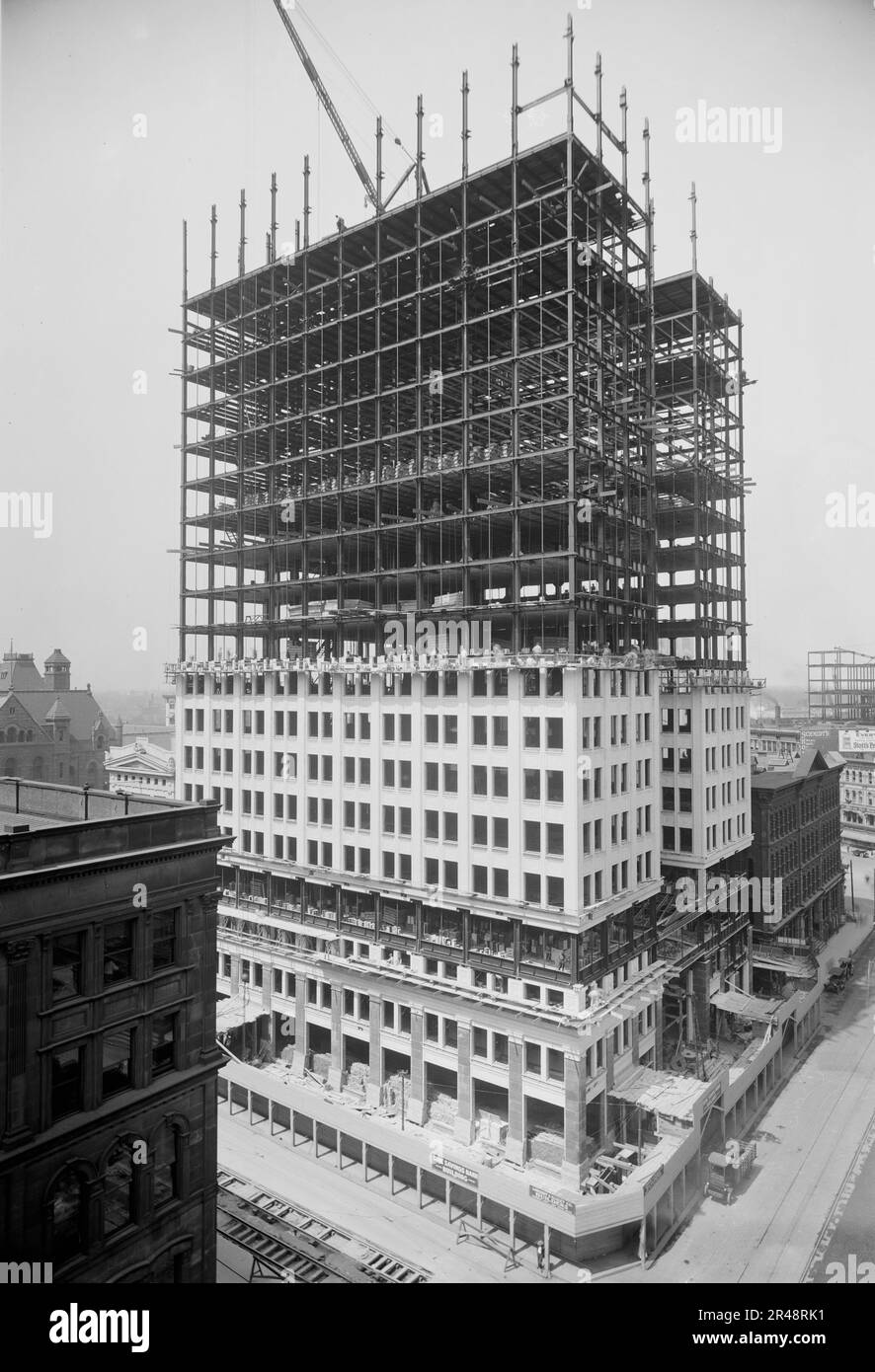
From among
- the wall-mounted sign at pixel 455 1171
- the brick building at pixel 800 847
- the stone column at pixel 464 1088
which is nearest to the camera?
the wall-mounted sign at pixel 455 1171

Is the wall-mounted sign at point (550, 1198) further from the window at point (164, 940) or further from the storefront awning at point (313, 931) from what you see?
the window at point (164, 940)

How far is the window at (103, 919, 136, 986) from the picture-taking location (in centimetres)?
1947

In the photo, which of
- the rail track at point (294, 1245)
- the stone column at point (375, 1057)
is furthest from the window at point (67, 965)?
the stone column at point (375, 1057)

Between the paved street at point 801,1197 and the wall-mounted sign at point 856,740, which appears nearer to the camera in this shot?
the paved street at point 801,1197

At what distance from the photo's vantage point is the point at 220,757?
153ft

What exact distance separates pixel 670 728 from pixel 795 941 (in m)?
19.0

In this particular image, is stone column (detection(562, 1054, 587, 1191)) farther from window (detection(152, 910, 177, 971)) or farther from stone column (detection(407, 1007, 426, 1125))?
window (detection(152, 910, 177, 971))

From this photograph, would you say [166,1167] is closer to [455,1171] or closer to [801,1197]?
[455,1171]

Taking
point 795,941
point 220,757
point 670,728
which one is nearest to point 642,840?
point 670,728

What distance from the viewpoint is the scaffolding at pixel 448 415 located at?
3603cm

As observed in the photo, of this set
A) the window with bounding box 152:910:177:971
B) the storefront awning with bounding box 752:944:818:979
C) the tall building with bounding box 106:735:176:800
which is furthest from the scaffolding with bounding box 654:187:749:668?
the tall building with bounding box 106:735:176:800

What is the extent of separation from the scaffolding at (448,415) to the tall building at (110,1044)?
1962 centimetres

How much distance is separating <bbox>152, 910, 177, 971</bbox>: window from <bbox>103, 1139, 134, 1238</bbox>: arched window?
4.13 metres
